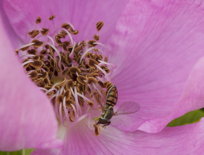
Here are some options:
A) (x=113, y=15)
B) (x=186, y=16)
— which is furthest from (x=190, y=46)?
(x=113, y=15)

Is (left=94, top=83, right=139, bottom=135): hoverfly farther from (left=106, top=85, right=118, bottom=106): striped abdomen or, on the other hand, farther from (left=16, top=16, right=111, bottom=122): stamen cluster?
(left=16, top=16, right=111, bottom=122): stamen cluster

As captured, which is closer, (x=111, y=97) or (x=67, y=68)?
(x=111, y=97)

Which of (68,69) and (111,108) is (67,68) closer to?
(68,69)

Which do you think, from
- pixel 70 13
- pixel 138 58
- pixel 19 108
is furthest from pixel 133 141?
pixel 19 108

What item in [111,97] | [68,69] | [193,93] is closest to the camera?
[193,93]

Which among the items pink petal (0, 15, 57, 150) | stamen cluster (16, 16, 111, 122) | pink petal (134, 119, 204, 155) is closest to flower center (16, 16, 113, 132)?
stamen cluster (16, 16, 111, 122)

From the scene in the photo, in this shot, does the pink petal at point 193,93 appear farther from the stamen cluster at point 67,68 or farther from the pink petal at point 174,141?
the stamen cluster at point 67,68

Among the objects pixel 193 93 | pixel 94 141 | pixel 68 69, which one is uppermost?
pixel 193 93
